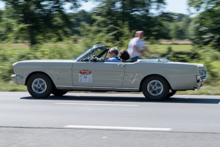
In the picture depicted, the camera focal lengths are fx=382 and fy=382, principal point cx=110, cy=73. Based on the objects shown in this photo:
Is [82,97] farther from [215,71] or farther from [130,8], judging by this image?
[130,8]

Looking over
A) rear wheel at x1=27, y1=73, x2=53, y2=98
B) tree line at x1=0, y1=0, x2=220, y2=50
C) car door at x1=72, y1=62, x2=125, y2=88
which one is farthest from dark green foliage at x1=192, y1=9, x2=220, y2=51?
rear wheel at x1=27, y1=73, x2=53, y2=98

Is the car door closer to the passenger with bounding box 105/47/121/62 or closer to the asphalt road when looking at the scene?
the passenger with bounding box 105/47/121/62

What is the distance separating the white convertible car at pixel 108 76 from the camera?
8938mm

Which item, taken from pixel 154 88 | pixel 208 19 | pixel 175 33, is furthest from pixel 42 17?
pixel 175 33

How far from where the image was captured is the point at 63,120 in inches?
258

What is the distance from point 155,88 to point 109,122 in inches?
116

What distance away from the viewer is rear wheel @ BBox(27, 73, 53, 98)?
9586 millimetres

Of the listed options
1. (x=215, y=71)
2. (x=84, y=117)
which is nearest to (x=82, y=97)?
(x=84, y=117)

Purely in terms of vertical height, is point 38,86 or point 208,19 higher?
point 208,19

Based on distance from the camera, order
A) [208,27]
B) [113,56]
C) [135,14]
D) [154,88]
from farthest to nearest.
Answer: [135,14], [208,27], [113,56], [154,88]

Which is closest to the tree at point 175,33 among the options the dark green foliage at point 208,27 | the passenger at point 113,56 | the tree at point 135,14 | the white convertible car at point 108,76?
the tree at point 135,14

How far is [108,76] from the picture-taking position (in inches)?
363

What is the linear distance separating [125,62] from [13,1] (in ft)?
47.9

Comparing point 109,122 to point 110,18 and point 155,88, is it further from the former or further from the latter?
point 110,18
